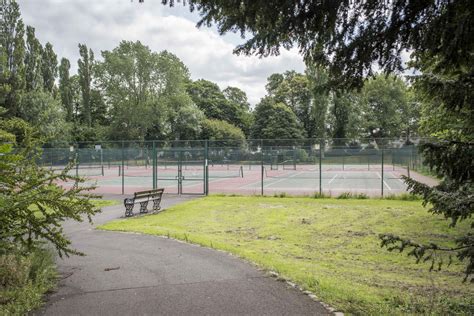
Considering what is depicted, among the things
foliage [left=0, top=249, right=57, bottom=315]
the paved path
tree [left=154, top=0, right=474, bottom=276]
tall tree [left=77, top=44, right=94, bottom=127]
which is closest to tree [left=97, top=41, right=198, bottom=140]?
tall tree [left=77, top=44, right=94, bottom=127]

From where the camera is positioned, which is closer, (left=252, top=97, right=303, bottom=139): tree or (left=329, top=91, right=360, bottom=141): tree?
(left=329, top=91, right=360, bottom=141): tree

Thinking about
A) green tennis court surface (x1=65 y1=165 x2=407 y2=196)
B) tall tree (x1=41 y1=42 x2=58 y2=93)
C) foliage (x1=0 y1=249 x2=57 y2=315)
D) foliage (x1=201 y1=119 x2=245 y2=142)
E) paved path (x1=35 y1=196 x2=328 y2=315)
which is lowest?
green tennis court surface (x1=65 y1=165 x2=407 y2=196)

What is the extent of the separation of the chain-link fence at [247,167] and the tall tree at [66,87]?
29.8 m

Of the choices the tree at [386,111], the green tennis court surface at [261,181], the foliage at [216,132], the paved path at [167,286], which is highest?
the tree at [386,111]

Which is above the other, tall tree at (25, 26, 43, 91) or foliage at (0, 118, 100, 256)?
tall tree at (25, 26, 43, 91)

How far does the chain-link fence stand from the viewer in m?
25.2

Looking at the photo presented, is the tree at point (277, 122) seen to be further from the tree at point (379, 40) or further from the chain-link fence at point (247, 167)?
the tree at point (379, 40)

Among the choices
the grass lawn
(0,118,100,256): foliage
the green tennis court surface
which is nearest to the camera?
(0,118,100,256): foliage

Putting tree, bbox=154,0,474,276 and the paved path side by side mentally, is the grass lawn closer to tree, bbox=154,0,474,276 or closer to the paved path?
the paved path

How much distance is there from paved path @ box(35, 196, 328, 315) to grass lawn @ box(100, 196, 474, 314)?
487mm

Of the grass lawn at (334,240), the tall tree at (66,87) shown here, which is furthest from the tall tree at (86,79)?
the grass lawn at (334,240)

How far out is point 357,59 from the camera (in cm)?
398

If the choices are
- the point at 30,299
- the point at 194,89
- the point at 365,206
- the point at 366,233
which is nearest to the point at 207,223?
the point at 366,233

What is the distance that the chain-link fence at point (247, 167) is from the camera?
2525cm
